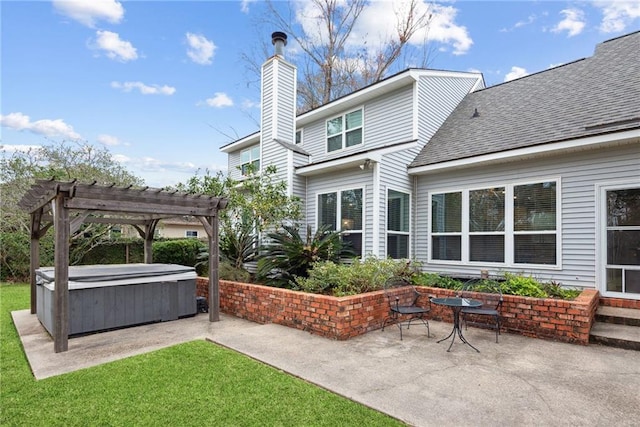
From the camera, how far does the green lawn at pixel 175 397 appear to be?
2.75 metres

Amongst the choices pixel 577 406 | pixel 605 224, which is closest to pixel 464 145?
pixel 605 224

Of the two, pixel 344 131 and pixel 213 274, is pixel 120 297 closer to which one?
pixel 213 274

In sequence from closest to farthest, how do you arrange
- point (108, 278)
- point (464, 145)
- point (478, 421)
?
point (478, 421) < point (108, 278) < point (464, 145)

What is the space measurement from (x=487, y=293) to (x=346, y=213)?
12.5 feet

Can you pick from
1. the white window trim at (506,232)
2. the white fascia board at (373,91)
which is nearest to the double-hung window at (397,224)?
the white window trim at (506,232)

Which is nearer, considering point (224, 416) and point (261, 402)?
point (224, 416)

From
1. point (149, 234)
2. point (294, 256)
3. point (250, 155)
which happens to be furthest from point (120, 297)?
point (250, 155)

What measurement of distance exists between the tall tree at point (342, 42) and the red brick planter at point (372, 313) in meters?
14.5

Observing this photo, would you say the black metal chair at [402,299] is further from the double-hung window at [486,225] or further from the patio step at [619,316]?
the patio step at [619,316]

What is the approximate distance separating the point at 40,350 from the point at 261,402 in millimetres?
3569

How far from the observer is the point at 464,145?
27.0 feet

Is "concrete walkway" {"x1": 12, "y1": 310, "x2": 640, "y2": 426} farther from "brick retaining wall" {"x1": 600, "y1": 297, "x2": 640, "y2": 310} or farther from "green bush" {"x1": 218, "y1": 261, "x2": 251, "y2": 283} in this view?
"brick retaining wall" {"x1": 600, "y1": 297, "x2": 640, "y2": 310}

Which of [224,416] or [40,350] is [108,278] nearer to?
[40,350]

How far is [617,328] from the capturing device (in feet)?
16.6
